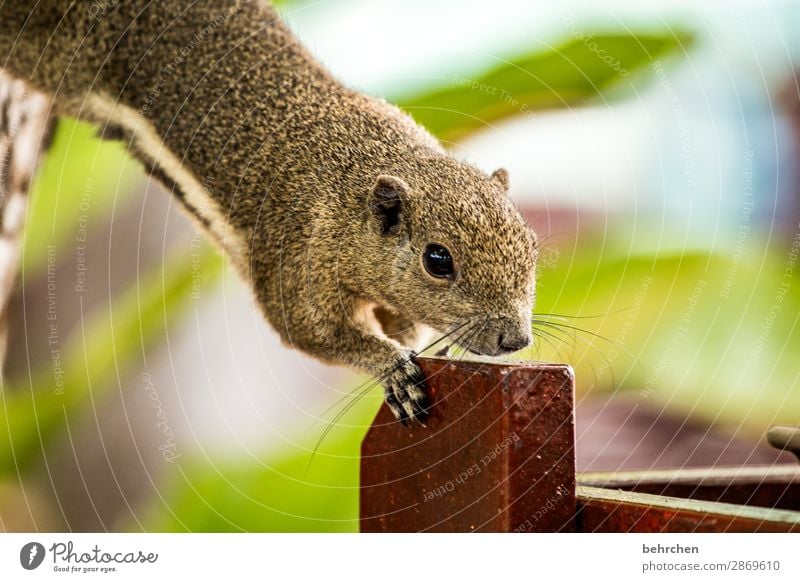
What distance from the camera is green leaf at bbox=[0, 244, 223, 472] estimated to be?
6.17 feet

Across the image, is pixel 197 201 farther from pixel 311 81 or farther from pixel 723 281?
pixel 723 281

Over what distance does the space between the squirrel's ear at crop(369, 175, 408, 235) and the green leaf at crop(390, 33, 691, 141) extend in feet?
1.42

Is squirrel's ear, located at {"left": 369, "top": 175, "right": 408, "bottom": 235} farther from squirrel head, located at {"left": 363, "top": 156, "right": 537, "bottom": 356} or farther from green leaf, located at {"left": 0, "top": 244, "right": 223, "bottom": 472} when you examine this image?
green leaf, located at {"left": 0, "top": 244, "right": 223, "bottom": 472}

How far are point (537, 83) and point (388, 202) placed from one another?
22.5 inches

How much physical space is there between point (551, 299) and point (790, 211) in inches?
28.3

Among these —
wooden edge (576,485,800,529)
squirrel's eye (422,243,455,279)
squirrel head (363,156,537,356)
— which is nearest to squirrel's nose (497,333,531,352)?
squirrel head (363,156,537,356)

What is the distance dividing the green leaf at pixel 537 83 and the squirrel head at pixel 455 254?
1.17 ft

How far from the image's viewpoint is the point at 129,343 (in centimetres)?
194

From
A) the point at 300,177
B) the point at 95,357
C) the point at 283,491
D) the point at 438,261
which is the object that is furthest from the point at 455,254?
the point at 95,357

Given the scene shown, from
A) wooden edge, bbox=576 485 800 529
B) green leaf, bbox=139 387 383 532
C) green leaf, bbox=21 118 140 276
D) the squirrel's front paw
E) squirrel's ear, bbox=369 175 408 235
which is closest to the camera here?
wooden edge, bbox=576 485 800 529

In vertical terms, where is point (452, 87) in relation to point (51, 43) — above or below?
below

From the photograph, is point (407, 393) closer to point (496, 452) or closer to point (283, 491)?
point (496, 452)

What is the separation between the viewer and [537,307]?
5.69 ft
